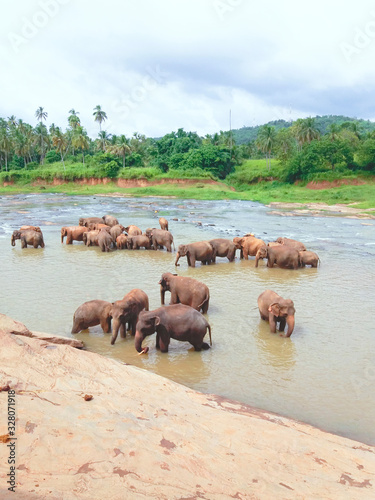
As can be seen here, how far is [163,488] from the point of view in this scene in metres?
3.74

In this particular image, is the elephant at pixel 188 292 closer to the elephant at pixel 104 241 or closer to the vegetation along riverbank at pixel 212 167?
the elephant at pixel 104 241

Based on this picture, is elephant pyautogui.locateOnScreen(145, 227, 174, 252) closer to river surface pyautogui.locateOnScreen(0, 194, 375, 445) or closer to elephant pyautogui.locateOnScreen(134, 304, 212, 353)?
river surface pyautogui.locateOnScreen(0, 194, 375, 445)

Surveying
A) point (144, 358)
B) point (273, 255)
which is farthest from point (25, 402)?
point (273, 255)

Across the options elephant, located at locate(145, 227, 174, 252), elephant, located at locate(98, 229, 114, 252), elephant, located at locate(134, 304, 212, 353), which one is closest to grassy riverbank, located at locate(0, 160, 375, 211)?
elephant, located at locate(145, 227, 174, 252)

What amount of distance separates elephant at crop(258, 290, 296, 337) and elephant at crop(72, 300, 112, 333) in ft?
11.1

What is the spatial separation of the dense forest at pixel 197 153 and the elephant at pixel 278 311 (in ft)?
170

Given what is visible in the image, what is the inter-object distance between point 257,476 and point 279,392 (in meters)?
3.13

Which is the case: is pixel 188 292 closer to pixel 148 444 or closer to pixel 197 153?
pixel 148 444

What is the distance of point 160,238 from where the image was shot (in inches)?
780

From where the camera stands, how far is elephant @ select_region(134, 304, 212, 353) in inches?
328

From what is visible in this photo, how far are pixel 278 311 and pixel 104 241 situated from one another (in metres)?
11.4

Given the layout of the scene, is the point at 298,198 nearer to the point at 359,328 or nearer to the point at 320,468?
the point at 359,328

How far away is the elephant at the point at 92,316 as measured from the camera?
9.33 metres

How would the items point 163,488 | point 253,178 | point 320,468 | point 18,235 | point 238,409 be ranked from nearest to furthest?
point 163,488 → point 320,468 → point 238,409 → point 18,235 → point 253,178
